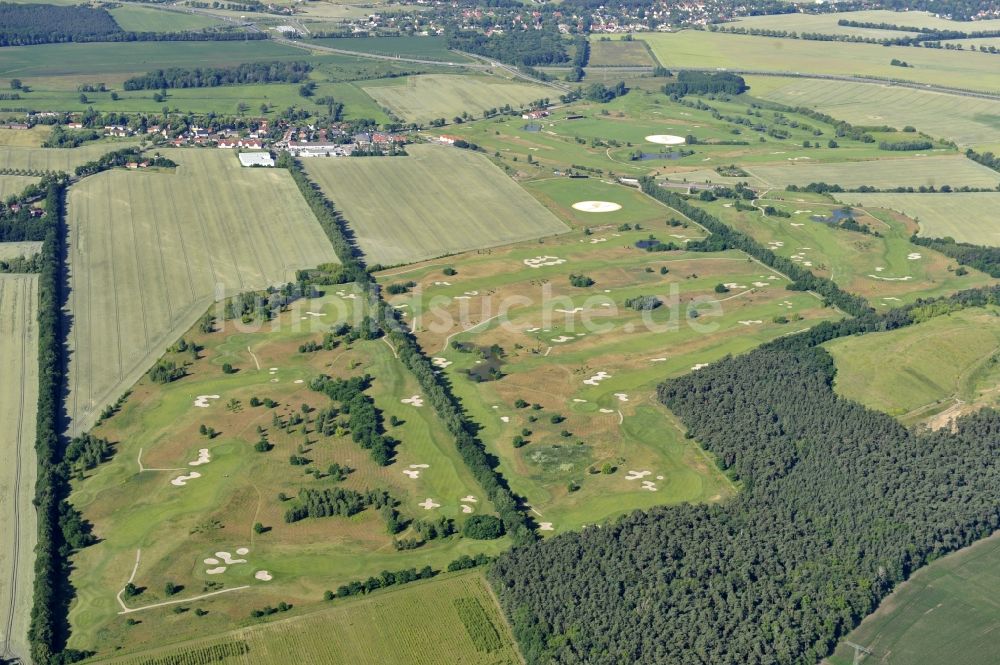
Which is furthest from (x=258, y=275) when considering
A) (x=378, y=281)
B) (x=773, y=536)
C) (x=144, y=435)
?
(x=773, y=536)

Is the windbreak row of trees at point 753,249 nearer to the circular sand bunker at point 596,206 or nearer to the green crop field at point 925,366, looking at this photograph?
the circular sand bunker at point 596,206

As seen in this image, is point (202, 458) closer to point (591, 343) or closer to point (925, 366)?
point (591, 343)

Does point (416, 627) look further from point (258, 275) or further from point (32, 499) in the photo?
point (258, 275)

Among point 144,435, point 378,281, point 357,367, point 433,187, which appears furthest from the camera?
point 433,187

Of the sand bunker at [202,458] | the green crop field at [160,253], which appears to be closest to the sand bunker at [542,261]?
the green crop field at [160,253]

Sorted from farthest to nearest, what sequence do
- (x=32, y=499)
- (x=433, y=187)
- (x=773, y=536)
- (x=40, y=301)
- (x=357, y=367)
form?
(x=433, y=187) → (x=40, y=301) → (x=357, y=367) → (x=32, y=499) → (x=773, y=536)

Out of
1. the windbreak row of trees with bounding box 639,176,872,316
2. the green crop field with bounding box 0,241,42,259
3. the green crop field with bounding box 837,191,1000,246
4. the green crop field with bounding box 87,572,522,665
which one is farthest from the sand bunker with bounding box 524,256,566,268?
the green crop field with bounding box 87,572,522,665
